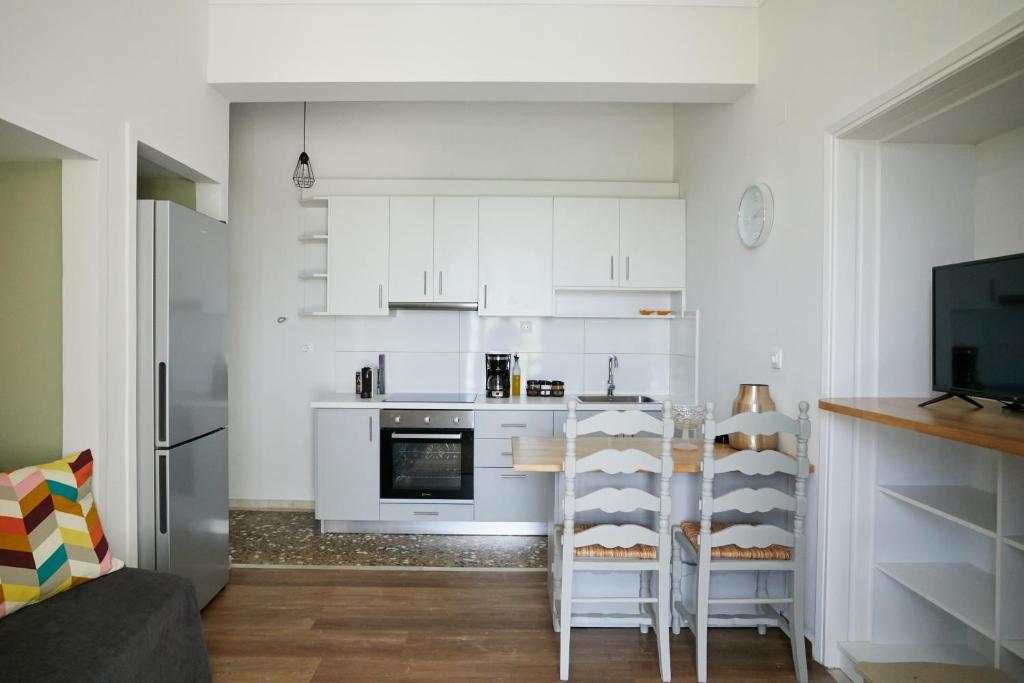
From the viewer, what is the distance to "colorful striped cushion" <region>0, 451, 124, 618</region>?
5.77 ft

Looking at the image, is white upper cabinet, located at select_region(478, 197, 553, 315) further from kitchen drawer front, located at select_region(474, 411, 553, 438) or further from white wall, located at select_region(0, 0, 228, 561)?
white wall, located at select_region(0, 0, 228, 561)

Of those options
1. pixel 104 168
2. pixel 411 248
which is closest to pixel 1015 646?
pixel 104 168

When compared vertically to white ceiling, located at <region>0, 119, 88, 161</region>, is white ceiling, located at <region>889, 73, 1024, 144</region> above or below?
above

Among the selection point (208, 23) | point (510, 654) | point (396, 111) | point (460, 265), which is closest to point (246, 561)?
point (510, 654)

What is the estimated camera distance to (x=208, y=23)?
9.96 ft

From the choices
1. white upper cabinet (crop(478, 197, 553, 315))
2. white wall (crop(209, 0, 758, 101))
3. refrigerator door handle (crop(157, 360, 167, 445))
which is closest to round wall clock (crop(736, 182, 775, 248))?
white wall (crop(209, 0, 758, 101))

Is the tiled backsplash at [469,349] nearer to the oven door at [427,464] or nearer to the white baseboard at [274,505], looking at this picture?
the oven door at [427,464]

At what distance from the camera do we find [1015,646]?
5.78 ft

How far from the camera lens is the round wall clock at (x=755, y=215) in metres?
2.86

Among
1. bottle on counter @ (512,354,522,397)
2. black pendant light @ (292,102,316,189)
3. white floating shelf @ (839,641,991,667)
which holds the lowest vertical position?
white floating shelf @ (839,641,991,667)

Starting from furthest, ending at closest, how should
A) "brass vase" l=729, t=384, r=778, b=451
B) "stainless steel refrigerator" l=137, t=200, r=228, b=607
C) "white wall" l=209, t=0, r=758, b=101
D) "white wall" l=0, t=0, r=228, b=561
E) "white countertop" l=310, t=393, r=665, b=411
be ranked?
"white countertop" l=310, t=393, r=665, b=411 → "white wall" l=209, t=0, r=758, b=101 → "brass vase" l=729, t=384, r=778, b=451 → "stainless steel refrigerator" l=137, t=200, r=228, b=607 → "white wall" l=0, t=0, r=228, b=561

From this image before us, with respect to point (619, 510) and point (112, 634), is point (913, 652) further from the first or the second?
point (112, 634)

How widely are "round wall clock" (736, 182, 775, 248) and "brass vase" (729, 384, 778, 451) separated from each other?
29.2 inches

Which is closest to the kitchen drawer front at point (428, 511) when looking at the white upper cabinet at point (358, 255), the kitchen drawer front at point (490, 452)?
the kitchen drawer front at point (490, 452)
